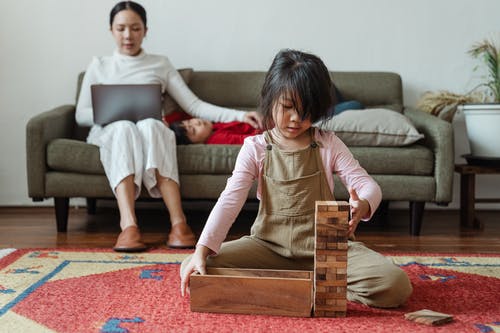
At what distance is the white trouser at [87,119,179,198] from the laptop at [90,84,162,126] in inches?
3.7

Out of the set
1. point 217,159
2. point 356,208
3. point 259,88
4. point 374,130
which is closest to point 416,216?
point 374,130

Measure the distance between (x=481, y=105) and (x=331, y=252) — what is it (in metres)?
1.63

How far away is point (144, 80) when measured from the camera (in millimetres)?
2789

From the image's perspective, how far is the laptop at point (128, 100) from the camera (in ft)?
8.41

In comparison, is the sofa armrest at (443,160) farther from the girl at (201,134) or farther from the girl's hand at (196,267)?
the girl's hand at (196,267)

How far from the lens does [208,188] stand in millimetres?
2527

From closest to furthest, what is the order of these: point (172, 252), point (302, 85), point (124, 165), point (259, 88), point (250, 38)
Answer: point (302, 85) → point (172, 252) → point (124, 165) → point (259, 88) → point (250, 38)

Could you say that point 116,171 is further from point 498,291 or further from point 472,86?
point 472,86

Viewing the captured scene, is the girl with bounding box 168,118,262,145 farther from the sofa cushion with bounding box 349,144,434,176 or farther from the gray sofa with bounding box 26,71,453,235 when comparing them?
the sofa cushion with bounding box 349,144,434,176

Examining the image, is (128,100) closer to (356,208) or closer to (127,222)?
(127,222)

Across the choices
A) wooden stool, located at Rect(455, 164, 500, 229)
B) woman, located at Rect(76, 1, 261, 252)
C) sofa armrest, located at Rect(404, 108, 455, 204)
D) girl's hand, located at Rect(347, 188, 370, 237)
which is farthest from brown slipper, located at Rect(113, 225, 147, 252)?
wooden stool, located at Rect(455, 164, 500, 229)

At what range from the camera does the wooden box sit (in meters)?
1.40

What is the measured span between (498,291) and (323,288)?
55cm

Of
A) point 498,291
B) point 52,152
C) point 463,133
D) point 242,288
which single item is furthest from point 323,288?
point 463,133
